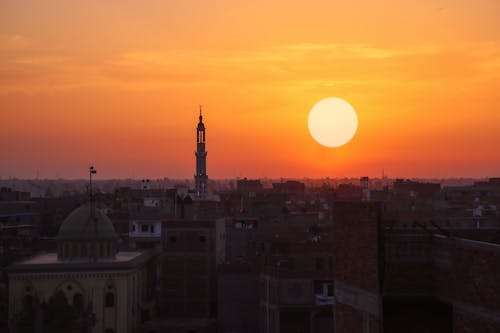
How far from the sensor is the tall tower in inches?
2719

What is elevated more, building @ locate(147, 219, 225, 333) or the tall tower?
the tall tower

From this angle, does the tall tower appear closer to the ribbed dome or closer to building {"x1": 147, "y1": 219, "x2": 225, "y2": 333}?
building {"x1": 147, "y1": 219, "x2": 225, "y2": 333}

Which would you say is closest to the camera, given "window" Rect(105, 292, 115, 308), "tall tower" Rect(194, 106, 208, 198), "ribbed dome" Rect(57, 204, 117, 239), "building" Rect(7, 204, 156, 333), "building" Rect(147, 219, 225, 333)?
"building" Rect(7, 204, 156, 333)

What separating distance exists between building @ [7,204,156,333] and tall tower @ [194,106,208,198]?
108 ft

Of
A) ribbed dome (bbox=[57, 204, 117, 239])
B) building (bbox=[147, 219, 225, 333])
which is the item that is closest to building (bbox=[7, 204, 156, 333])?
ribbed dome (bbox=[57, 204, 117, 239])

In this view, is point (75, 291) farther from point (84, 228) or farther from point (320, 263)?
point (320, 263)

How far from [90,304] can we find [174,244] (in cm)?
723

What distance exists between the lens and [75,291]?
112 feet

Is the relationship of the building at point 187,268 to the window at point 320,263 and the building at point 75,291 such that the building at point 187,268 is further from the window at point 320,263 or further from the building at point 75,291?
the window at point 320,263

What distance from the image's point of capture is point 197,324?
115 ft

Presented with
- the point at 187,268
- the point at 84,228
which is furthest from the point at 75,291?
the point at 187,268

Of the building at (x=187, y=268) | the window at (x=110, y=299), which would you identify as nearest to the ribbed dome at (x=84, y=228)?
the window at (x=110, y=299)

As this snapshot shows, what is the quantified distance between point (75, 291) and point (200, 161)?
117 feet

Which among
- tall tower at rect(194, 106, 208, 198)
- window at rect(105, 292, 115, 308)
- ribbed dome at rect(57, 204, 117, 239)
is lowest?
window at rect(105, 292, 115, 308)
